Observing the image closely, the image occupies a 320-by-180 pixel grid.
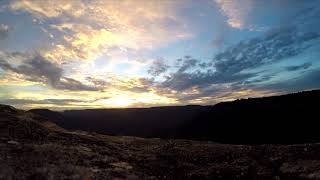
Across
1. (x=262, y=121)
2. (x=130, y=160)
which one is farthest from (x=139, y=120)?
(x=130, y=160)

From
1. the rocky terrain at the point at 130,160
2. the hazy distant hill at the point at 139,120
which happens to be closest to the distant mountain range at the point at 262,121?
the hazy distant hill at the point at 139,120

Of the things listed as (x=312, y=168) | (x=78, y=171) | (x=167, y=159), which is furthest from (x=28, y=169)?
(x=312, y=168)

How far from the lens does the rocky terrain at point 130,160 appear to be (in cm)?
1686

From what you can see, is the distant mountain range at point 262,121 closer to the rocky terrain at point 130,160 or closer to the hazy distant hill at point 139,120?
the hazy distant hill at point 139,120

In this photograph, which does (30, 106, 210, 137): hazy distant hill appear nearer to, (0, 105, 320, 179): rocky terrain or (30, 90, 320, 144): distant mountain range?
(30, 90, 320, 144): distant mountain range

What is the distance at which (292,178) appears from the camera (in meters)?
15.7

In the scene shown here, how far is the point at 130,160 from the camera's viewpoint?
826 inches

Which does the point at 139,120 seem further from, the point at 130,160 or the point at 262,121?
the point at 130,160

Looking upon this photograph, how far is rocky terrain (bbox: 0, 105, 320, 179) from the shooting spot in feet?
55.3

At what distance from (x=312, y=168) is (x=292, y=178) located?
1.19 m

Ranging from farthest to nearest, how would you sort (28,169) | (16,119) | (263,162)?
(16,119) → (263,162) → (28,169)

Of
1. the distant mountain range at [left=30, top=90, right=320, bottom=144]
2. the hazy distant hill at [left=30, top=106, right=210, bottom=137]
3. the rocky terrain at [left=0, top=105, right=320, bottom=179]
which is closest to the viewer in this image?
the rocky terrain at [left=0, top=105, right=320, bottom=179]

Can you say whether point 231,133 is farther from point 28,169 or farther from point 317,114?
point 28,169

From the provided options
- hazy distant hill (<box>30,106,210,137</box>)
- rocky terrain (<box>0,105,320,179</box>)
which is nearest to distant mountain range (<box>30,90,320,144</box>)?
hazy distant hill (<box>30,106,210,137</box>)
